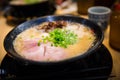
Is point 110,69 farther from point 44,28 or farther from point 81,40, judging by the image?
point 44,28

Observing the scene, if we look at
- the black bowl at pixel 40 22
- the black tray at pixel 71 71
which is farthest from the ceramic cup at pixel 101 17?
the black tray at pixel 71 71

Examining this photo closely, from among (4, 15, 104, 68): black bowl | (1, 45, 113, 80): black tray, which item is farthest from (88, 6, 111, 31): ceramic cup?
(1, 45, 113, 80): black tray

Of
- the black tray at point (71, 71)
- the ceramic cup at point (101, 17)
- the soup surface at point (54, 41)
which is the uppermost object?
the ceramic cup at point (101, 17)

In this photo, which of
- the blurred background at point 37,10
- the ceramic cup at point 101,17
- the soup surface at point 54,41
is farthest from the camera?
the blurred background at point 37,10

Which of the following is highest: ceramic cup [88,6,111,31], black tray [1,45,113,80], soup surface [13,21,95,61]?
ceramic cup [88,6,111,31]

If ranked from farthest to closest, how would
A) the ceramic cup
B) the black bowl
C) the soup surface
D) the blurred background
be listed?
the blurred background < the ceramic cup < the soup surface < the black bowl

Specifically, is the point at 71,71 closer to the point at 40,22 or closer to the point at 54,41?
the point at 54,41

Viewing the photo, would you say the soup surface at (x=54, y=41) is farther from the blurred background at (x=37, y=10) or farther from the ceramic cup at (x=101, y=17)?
the blurred background at (x=37, y=10)

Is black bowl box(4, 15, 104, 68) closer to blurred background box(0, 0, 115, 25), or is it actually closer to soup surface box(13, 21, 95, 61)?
soup surface box(13, 21, 95, 61)
